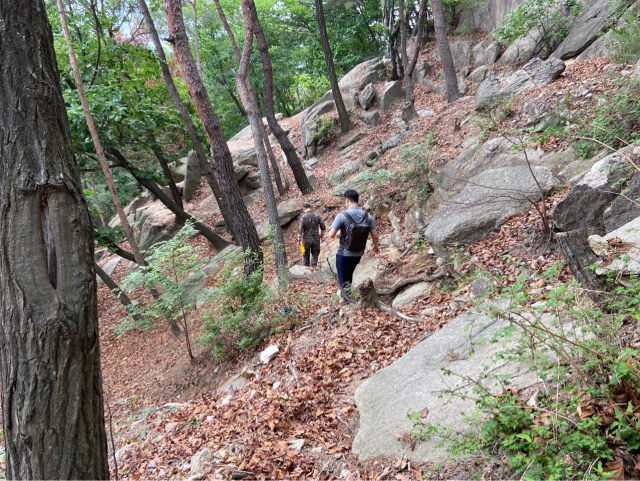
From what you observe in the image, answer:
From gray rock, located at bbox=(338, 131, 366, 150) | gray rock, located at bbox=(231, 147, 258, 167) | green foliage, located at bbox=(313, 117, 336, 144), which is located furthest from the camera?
gray rock, located at bbox=(231, 147, 258, 167)

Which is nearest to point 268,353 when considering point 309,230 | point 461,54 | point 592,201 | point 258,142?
point 309,230

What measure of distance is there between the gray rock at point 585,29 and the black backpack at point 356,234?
398 inches

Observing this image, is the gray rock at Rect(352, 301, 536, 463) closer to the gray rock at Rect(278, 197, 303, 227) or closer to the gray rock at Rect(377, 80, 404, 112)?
the gray rock at Rect(278, 197, 303, 227)

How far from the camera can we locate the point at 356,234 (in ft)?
19.2

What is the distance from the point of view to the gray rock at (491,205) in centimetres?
571

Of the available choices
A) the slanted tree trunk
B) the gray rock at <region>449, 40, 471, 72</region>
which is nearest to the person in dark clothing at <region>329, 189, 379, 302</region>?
the slanted tree trunk

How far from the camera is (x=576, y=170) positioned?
5.95 metres

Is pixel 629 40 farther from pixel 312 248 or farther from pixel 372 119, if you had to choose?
pixel 372 119

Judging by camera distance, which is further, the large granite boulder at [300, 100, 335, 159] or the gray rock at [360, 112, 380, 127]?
the large granite boulder at [300, 100, 335, 159]

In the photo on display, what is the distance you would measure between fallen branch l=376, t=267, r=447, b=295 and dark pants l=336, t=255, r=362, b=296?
0.57m

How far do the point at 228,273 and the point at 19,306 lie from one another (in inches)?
205

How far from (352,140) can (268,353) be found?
12.4 metres

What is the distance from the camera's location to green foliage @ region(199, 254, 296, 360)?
22.3 ft

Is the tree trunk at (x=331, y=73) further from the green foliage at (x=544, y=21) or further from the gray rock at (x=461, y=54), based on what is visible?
the green foliage at (x=544, y=21)
